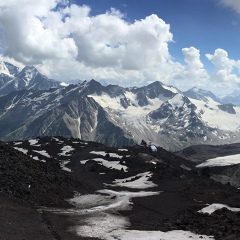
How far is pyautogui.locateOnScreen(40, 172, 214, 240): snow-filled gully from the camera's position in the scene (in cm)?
3712

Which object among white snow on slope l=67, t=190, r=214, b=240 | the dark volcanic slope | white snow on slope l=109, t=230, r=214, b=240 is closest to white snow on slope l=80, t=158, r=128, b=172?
the dark volcanic slope

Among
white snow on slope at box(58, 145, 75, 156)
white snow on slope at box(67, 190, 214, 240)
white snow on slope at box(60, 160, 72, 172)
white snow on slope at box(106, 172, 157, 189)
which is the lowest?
white snow on slope at box(106, 172, 157, 189)

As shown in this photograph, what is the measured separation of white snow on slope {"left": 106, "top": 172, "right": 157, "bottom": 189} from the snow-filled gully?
1439 centimetres

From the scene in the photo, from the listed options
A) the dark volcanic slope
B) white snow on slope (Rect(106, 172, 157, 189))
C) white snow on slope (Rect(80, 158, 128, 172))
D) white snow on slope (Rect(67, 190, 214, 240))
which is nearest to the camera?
white snow on slope (Rect(67, 190, 214, 240))

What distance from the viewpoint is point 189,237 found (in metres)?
37.2

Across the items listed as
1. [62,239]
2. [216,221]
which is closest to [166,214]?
[216,221]

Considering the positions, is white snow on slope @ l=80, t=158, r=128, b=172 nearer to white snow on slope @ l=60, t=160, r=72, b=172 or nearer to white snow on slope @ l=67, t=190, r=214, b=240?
white snow on slope @ l=60, t=160, r=72, b=172

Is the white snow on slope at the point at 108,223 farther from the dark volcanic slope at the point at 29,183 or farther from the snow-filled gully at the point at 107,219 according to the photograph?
the dark volcanic slope at the point at 29,183

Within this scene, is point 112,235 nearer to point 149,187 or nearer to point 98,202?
point 98,202

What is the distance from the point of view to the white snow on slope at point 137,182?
90.2 m

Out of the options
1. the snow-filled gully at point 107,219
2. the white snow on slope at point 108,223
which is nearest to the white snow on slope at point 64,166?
the snow-filled gully at point 107,219

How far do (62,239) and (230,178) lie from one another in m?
174

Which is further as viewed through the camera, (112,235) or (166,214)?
(166,214)

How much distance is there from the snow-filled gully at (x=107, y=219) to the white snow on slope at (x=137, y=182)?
14.4 meters
